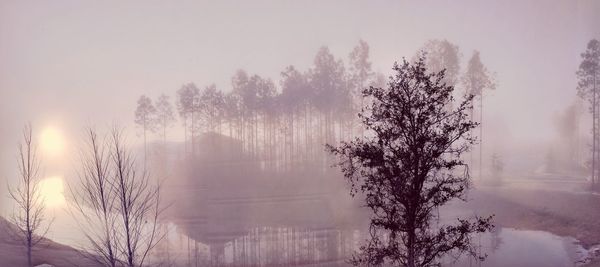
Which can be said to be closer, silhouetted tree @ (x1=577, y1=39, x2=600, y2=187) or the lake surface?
the lake surface

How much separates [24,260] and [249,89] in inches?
1755

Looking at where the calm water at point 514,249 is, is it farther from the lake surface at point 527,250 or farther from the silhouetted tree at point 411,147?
the silhouetted tree at point 411,147

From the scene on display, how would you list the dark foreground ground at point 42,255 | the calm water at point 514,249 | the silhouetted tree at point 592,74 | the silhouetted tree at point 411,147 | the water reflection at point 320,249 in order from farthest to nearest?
the silhouetted tree at point 592,74, the dark foreground ground at point 42,255, the water reflection at point 320,249, the calm water at point 514,249, the silhouetted tree at point 411,147

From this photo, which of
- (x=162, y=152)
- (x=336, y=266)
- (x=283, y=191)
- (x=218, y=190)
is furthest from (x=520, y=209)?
(x=162, y=152)

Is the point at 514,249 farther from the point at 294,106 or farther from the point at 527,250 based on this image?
the point at 294,106

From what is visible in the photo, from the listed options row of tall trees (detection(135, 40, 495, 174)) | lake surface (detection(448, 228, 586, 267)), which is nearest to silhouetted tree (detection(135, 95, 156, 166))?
row of tall trees (detection(135, 40, 495, 174))

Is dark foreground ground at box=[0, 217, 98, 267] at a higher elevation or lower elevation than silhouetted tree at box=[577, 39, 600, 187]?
lower

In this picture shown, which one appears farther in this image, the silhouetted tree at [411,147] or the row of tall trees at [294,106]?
the row of tall trees at [294,106]

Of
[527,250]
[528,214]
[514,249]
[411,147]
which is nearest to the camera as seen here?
[411,147]

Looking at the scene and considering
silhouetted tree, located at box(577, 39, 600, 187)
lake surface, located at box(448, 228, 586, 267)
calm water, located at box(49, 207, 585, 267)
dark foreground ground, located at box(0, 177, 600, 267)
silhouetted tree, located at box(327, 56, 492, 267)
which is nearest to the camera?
silhouetted tree, located at box(327, 56, 492, 267)

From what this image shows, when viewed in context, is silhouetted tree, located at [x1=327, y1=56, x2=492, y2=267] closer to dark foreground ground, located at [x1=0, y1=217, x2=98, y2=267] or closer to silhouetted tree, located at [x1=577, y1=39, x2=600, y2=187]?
dark foreground ground, located at [x1=0, y1=217, x2=98, y2=267]

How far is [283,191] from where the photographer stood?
52.0 metres

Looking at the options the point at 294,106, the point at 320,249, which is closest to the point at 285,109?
the point at 294,106

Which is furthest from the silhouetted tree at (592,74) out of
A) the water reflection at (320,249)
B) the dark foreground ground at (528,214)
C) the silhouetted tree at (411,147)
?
the silhouetted tree at (411,147)
